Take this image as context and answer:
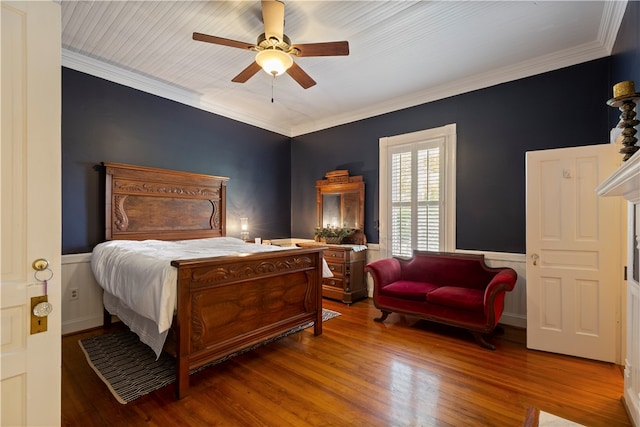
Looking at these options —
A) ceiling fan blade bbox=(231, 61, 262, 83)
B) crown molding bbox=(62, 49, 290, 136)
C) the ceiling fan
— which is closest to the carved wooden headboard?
crown molding bbox=(62, 49, 290, 136)

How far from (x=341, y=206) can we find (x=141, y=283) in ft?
11.5

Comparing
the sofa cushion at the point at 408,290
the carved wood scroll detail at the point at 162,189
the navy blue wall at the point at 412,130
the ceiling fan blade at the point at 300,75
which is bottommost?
the sofa cushion at the point at 408,290

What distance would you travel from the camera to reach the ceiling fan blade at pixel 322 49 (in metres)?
2.55

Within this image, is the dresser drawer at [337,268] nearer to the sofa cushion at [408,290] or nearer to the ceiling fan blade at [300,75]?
the sofa cushion at [408,290]

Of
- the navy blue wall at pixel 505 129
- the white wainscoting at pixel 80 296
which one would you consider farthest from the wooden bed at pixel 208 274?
the navy blue wall at pixel 505 129

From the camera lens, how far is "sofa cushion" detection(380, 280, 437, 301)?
3632 millimetres

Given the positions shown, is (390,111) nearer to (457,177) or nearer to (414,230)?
(457,177)

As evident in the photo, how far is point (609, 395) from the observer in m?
2.27

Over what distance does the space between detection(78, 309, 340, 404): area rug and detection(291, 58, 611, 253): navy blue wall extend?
2970 millimetres

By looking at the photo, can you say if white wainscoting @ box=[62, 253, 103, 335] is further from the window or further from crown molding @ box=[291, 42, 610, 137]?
crown molding @ box=[291, 42, 610, 137]

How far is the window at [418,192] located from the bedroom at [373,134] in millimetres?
158

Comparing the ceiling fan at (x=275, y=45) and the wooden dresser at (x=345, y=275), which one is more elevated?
the ceiling fan at (x=275, y=45)

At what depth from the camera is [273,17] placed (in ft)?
8.31

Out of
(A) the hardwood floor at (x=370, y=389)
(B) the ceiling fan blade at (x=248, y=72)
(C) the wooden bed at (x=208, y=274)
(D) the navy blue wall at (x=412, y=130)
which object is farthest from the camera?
(D) the navy blue wall at (x=412, y=130)
